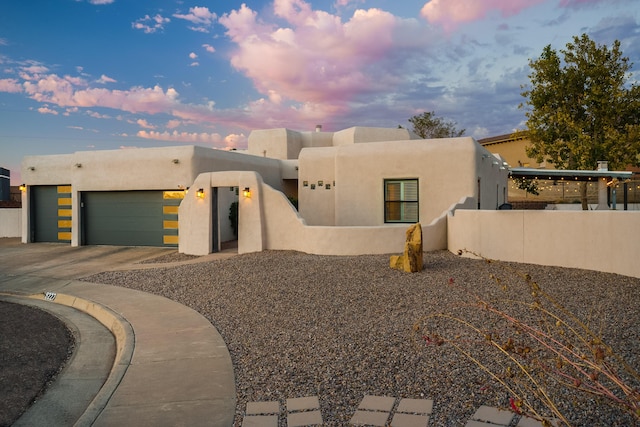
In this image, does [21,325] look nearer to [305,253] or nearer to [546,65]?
[305,253]

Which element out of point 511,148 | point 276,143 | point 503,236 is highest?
point 511,148

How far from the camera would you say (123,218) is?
1964 cm

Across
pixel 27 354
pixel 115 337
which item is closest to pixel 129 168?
pixel 115 337

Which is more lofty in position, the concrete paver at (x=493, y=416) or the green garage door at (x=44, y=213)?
the green garage door at (x=44, y=213)

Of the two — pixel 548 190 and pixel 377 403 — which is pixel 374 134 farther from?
pixel 377 403

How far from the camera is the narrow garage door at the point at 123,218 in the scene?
19064 mm

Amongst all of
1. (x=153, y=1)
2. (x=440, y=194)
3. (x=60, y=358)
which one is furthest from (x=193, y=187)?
(x=60, y=358)

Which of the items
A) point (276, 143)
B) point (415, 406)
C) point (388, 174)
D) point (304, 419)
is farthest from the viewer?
point (276, 143)

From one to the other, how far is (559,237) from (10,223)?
26.0m

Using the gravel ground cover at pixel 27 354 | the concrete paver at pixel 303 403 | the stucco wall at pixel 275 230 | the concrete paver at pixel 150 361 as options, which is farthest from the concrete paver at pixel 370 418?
the stucco wall at pixel 275 230

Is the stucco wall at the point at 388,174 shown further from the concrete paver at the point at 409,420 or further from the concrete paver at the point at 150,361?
the concrete paver at the point at 409,420

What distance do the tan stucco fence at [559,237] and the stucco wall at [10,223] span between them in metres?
22.9

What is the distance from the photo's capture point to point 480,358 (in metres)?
5.23

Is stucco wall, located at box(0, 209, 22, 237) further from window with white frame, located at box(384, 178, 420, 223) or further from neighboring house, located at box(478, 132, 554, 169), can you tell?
neighboring house, located at box(478, 132, 554, 169)
